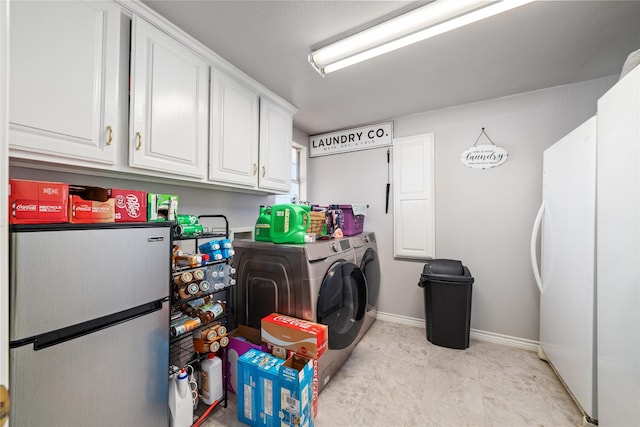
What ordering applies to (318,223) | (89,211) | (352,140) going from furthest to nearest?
1. (352,140)
2. (318,223)
3. (89,211)

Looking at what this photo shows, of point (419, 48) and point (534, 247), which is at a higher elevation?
point (419, 48)

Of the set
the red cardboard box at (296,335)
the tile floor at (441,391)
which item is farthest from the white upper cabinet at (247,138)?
the tile floor at (441,391)

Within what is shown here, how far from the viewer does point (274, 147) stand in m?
2.22

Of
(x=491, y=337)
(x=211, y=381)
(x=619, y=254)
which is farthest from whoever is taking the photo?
(x=491, y=337)

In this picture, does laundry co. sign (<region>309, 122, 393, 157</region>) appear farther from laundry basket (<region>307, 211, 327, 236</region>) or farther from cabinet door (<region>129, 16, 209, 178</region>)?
cabinet door (<region>129, 16, 209, 178</region>)

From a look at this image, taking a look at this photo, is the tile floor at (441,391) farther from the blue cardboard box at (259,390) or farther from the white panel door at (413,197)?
the white panel door at (413,197)

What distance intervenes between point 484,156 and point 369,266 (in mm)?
1635

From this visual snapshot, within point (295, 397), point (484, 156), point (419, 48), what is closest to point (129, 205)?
point (295, 397)

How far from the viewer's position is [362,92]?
7.16ft

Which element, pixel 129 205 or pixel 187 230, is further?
pixel 187 230

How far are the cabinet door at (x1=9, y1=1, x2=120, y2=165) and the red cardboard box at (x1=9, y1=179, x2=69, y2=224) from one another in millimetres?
264

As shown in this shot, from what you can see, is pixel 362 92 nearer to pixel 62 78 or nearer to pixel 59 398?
pixel 62 78

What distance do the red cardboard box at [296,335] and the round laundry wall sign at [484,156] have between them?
2.20m

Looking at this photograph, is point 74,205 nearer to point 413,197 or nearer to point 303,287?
point 303,287
